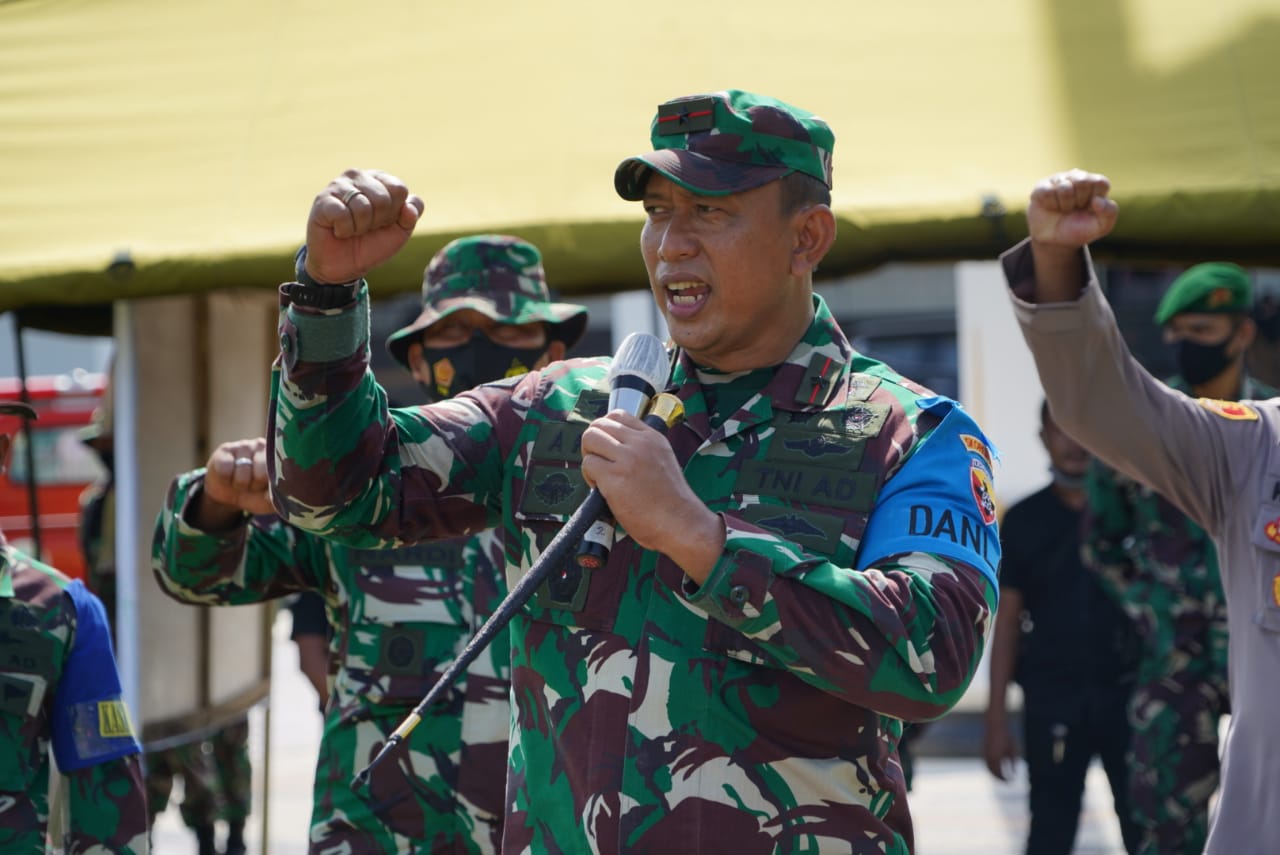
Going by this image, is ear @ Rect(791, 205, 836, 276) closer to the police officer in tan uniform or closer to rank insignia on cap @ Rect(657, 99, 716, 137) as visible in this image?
rank insignia on cap @ Rect(657, 99, 716, 137)

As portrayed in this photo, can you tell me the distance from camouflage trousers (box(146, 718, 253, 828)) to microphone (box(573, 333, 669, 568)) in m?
5.63

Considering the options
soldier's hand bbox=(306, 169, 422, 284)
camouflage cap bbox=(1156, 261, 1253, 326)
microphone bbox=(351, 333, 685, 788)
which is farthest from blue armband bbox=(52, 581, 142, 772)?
camouflage cap bbox=(1156, 261, 1253, 326)

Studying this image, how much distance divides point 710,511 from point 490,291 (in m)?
2.53

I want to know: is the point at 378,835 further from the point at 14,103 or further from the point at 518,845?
the point at 14,103

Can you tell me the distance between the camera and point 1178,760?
19.0 feet

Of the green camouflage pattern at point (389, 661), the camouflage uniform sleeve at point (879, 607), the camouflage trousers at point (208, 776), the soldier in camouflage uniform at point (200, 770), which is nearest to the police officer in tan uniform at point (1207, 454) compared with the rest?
the camouflage uniform sleeve at point (879, 607)

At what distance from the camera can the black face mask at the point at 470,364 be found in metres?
4.50

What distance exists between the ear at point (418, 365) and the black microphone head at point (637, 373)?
87.5 inches

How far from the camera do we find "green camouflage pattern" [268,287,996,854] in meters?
2.21

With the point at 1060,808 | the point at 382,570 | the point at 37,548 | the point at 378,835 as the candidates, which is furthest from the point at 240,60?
the point at 1060,808

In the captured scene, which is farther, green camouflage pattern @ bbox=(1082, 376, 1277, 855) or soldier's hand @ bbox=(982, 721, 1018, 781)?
soldier's hand @ bbox=(982, 721, 1018, 781)

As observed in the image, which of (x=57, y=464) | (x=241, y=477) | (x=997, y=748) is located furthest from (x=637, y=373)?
(x=57, y=464)

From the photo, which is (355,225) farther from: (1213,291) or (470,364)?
(1213,291)

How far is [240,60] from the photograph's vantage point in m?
6.71
